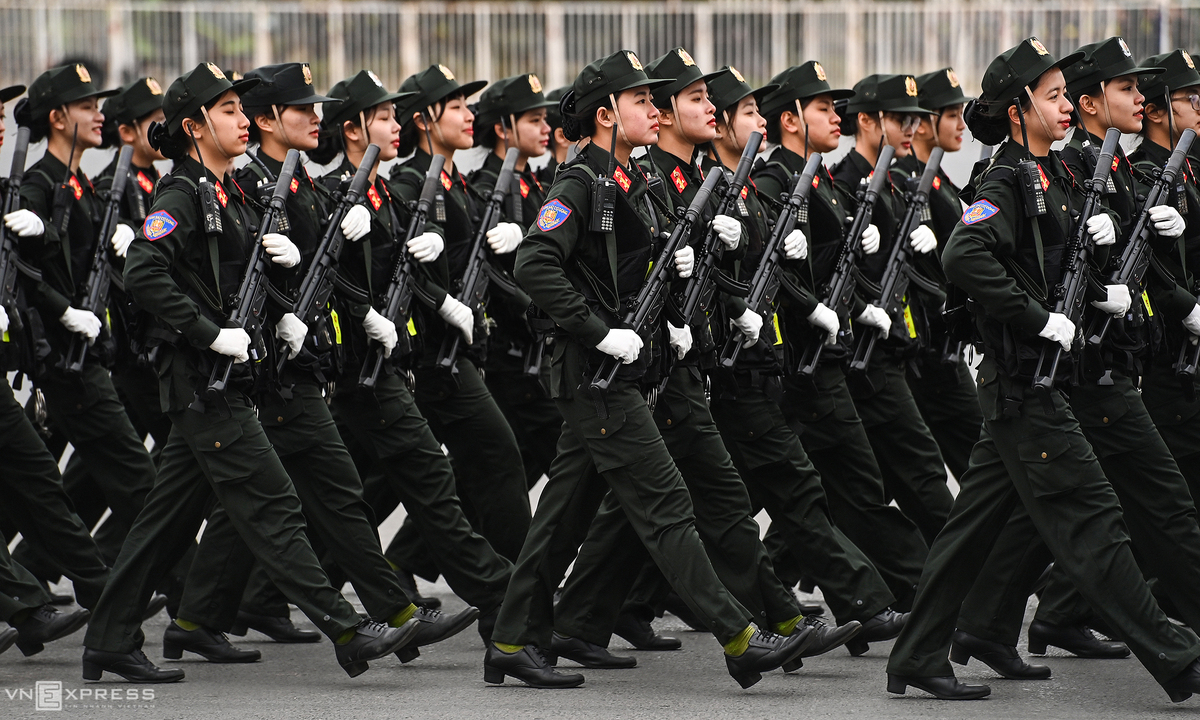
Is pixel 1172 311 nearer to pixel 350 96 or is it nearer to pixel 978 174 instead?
pixel 978 174

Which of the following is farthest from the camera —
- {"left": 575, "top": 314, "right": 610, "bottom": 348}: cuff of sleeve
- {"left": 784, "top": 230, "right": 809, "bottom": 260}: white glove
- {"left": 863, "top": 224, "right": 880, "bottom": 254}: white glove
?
{"left": 863, "top": 224, "right": 880, "bottom": 254}: white glove

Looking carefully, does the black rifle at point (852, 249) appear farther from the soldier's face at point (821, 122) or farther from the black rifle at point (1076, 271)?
the black rifle at point (1076, 271)

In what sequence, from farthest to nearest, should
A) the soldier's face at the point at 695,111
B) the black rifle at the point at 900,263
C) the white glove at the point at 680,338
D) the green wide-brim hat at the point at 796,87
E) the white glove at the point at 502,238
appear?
the white glove at the point at 502,238 < the green wide-brim hat at the point at 796,87 < the black rifle at the point at 900,263 < the soldier's face at the point at 695,111 < the white glove at the point at 680,338

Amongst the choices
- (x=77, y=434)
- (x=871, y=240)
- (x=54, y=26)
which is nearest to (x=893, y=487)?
(x=871, y=240)

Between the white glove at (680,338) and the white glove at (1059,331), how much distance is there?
1.19 m

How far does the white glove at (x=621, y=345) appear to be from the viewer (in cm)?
541

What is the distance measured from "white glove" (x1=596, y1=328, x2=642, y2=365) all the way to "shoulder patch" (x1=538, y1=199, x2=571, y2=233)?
1.28ft

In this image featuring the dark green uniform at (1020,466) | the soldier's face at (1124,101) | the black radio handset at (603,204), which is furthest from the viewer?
the soldier's face at (1124,101)

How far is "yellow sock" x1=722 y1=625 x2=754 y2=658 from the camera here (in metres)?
5.41

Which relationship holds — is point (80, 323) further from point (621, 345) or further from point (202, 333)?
point (621, 345)

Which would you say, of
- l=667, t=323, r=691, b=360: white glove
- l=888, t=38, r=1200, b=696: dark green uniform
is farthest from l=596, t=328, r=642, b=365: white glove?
l=888, t=38, r=1200, b=696: dark green uniform

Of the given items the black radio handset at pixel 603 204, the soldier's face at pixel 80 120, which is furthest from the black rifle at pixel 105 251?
the black radio handset at pixel 603 204

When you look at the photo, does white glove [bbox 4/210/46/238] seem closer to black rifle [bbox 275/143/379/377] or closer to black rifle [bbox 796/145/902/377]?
black rifle [bbox 275/143/379/377]

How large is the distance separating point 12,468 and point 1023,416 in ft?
12.3
